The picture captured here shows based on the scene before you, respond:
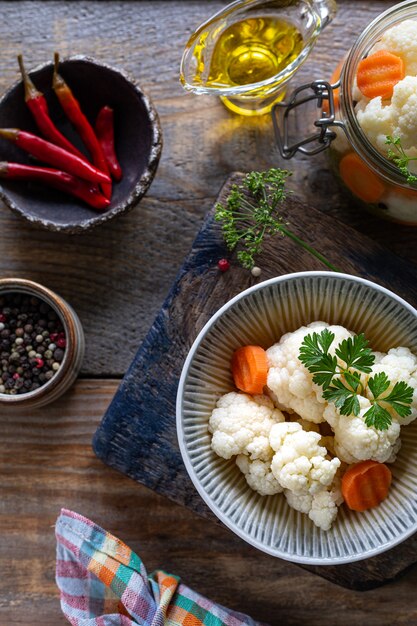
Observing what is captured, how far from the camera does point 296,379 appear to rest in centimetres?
115

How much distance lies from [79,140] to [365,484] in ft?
2.93

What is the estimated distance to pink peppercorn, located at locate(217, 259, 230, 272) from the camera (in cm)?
131

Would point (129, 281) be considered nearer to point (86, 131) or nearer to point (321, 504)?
point (86, 131)

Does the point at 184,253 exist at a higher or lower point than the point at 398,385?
lower

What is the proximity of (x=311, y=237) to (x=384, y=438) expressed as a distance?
0.42 m

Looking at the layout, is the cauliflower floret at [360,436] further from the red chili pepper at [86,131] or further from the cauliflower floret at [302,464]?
the red chili pepper at [86,131]

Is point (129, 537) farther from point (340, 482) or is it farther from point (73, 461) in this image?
point (340, 482)

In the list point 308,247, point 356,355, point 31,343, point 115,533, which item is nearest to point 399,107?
point 308,247

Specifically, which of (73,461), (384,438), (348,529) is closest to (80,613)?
(73,461)

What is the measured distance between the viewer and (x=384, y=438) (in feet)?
3.63

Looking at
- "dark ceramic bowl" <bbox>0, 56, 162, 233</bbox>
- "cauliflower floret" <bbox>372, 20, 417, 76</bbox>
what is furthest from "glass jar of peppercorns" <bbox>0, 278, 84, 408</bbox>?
"cauliflower floret" <bbox>372, 20, 417, 76</bbox>

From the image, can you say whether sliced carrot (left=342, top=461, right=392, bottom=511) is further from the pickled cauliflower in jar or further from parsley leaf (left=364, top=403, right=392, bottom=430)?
the pickled cauliflower in jar

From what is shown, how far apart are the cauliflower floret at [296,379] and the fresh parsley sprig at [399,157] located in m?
0.27

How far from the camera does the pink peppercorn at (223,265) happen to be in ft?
4.30
